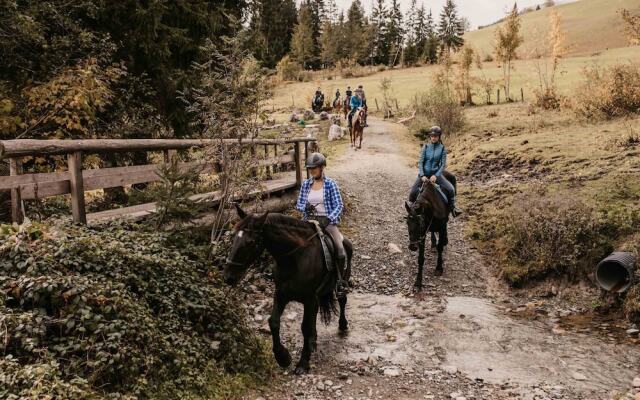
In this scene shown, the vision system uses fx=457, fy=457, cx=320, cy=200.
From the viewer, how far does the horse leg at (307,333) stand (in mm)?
6035

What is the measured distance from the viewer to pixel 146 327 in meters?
4.78

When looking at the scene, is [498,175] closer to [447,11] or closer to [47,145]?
[47,145]

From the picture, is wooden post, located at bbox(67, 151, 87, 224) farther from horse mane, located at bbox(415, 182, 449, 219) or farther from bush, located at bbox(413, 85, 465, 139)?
bush, located at bbox(413, 85, 465, 139)

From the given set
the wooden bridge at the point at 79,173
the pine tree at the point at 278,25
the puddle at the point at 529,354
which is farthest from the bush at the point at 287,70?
the puddle at the point at 529,354

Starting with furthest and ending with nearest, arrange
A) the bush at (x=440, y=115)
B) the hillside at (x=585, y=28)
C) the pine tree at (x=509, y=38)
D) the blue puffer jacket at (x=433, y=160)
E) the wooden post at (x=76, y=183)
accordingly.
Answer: the hillside at (x=585, y=28) → the pine tree at (x=509, y=38) → the bush at (x=440, y=115) → the blue puffer jacket at (x=433, y=160) → the wooden post at (x=76, y=183)

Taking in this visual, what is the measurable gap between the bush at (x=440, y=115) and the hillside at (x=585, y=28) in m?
35.1

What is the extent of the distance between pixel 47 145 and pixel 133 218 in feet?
5.28

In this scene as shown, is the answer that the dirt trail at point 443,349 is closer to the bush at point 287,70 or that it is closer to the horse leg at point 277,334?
the horse leg at point 277,334

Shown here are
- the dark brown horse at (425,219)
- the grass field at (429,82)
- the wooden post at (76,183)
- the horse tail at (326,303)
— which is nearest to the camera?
the wooden post at (76,183)

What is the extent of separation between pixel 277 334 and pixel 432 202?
18.2 ft

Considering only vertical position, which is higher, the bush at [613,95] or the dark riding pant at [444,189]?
the bush at [613,95]

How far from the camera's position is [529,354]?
22.0 ft

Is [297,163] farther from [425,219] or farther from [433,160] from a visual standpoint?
[425,219]

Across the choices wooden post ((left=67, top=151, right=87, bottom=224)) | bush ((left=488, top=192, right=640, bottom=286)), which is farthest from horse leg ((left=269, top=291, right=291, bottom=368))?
bush ((left=488, top=192, right=640, bottom=286))
